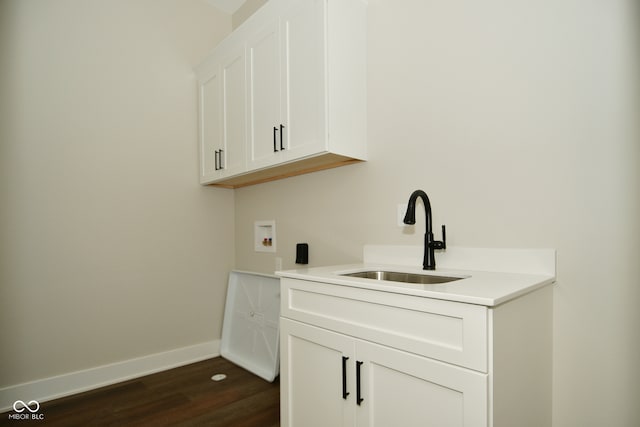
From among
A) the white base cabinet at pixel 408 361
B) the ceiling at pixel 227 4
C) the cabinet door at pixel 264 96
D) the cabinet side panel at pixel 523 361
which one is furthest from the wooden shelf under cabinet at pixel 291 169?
the ceiling at pixel 227 4

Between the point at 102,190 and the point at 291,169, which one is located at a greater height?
A: the point at 291,169

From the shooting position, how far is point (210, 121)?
8.47ft

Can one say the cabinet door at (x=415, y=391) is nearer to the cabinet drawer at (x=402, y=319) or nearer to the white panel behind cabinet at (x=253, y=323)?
the cabinet drawer at (x=402, y=319)

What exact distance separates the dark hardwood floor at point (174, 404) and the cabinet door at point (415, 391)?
0.85m

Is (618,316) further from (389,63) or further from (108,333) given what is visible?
(108,333)

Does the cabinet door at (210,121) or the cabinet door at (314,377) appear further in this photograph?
the cabinet door at (210,121)

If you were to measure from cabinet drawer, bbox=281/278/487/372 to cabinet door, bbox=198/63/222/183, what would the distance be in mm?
1459

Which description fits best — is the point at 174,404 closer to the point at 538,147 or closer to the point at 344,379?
the point at 344,379

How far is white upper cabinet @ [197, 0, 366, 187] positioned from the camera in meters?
1.71

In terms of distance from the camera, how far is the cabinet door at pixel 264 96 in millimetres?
1953

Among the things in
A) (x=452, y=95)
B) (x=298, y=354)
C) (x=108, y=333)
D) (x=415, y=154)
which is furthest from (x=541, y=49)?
(x=108, y=333)

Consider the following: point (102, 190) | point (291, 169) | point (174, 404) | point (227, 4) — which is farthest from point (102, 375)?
point (227, 4)

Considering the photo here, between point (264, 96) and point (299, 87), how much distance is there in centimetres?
32

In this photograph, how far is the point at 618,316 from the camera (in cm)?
115
